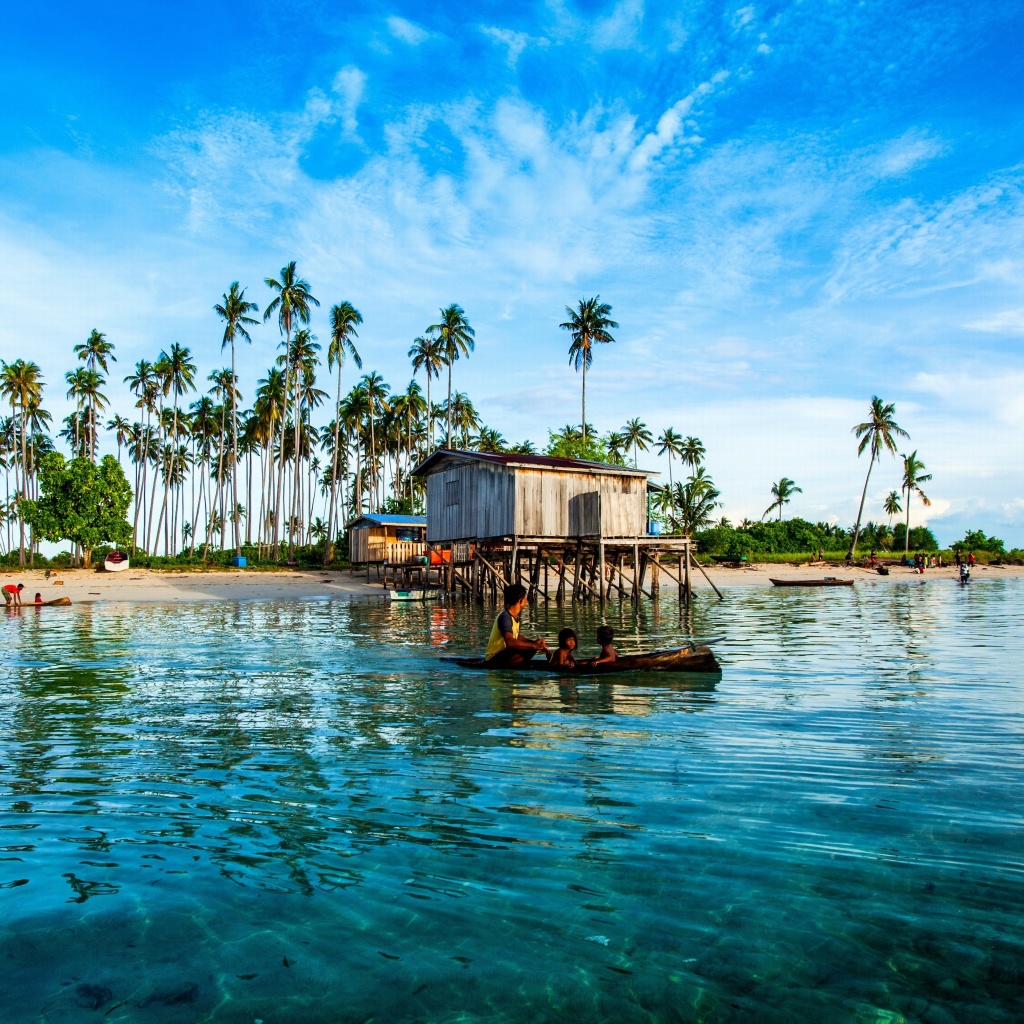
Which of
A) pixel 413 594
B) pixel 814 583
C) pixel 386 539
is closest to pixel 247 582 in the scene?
pixel 386 539

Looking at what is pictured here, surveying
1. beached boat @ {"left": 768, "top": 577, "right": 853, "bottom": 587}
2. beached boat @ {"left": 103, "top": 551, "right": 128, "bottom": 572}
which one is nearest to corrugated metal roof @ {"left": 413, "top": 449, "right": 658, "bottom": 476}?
beached boat @ {"left": 768, "top": 577, "right": 853, "bottom": 587}

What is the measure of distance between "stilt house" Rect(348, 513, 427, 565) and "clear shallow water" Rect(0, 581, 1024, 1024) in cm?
3784

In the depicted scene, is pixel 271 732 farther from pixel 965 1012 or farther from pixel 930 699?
pixel 930 699

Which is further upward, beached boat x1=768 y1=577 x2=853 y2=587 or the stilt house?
the stilt house

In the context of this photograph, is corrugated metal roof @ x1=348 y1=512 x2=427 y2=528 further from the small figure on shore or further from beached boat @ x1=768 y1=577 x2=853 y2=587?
the small figure on shore

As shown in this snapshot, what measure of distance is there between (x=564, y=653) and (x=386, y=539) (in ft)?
129

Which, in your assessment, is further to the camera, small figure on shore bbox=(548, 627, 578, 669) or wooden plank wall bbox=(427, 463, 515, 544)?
wooden plank wall bbox=(427, 463, 515, 544)

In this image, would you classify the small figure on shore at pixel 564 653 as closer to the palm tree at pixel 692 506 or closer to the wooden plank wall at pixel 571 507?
the wooden plank wall at pixel 571 507

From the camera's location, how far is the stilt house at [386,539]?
49656 mm

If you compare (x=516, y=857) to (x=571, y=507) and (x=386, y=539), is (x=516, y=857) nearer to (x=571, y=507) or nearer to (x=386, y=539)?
(x=571, y=507)

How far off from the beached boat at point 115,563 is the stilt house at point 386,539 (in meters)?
13.6

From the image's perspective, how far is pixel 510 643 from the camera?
13555mm

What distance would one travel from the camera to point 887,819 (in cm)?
591

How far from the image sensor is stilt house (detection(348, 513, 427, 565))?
49656mm
